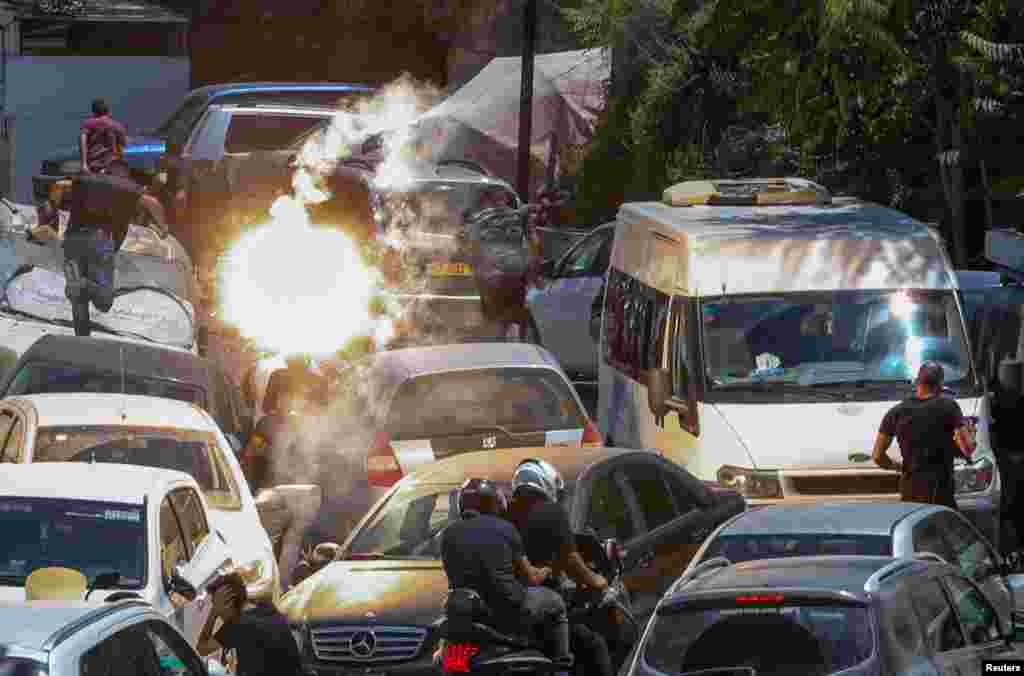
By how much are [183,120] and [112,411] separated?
1521 cm

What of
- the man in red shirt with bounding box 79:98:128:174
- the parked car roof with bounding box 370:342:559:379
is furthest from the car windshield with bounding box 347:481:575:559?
the man in red shirt with bounding box 79:98:128:174

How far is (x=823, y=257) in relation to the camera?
→ 52.9 feet

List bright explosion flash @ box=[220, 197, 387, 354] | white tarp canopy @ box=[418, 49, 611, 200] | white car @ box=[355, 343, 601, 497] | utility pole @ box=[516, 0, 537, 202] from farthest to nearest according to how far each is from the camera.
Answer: white tarp canopy @ box=[418, 49, 611, 200] → utility pole @ box=[516, 0, 537, 202] → bright explosion flash @ box=[220, 197, 387, 354] → white car @ box=[355, 343, 601, 497]

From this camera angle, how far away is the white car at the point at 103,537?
438 inches

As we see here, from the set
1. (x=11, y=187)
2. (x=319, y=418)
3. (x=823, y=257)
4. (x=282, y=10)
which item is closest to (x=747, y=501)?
(x=823, y=257)

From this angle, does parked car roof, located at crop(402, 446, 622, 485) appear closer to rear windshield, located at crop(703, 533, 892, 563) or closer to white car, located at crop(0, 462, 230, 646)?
rear windshield, located at crop(703, 533, 892, 563)

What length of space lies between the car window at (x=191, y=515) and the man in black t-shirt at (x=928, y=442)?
4528 mm

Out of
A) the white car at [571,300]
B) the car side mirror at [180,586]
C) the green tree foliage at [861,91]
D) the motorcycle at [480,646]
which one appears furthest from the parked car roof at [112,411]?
the white car at [571,300]

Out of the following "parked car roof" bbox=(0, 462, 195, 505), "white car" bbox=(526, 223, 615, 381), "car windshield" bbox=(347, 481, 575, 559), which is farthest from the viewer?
"white car" bbox=(526, 223, 615, 381)

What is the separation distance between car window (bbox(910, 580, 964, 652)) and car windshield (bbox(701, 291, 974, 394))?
617cm

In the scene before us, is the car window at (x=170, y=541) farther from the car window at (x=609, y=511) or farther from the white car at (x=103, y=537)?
the car window at (x=609, y=511)

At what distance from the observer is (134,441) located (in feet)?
46.3

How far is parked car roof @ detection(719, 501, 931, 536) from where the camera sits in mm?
11164

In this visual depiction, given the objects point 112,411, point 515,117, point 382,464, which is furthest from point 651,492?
point 515,117
